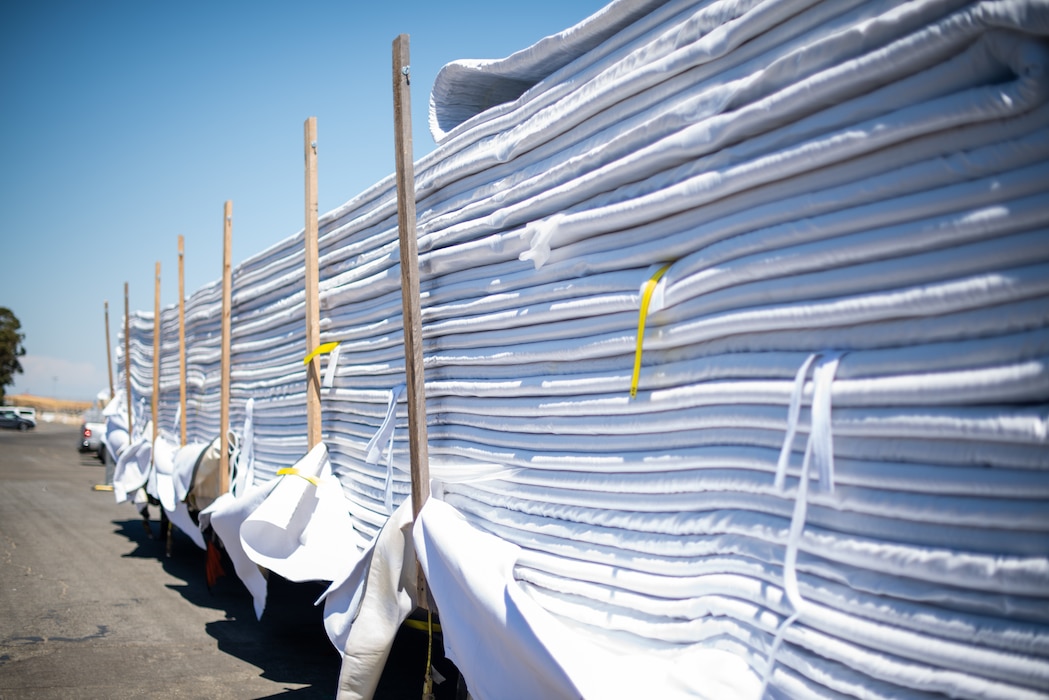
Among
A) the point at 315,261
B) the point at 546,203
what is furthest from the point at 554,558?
the point at 315,261

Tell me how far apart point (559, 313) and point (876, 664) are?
149 centimetres

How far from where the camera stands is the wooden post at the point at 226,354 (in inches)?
252

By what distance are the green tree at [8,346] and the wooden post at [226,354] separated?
5331cm

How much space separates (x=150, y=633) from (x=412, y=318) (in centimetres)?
372

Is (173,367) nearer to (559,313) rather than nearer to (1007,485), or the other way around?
(559,313)

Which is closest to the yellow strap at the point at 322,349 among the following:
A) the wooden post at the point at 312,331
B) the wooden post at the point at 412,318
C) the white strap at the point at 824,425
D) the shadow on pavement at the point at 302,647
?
the wooden post at the point at 312,331

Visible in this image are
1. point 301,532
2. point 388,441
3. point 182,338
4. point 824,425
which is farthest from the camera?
point 182,338

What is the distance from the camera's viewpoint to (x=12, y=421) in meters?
43.6

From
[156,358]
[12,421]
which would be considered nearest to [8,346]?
[12,421]

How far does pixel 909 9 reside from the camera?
1.57 meters

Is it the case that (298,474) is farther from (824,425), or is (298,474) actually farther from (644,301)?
(824,425)

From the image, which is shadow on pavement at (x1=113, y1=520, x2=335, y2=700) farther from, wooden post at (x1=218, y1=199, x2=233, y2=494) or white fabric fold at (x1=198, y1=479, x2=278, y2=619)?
wooden post at (x1=218, y1=199, x2=233, y2=494)

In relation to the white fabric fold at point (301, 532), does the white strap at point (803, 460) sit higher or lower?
higher

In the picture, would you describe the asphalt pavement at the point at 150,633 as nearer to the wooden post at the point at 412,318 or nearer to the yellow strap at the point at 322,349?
the wooden post at the point at 412,318
